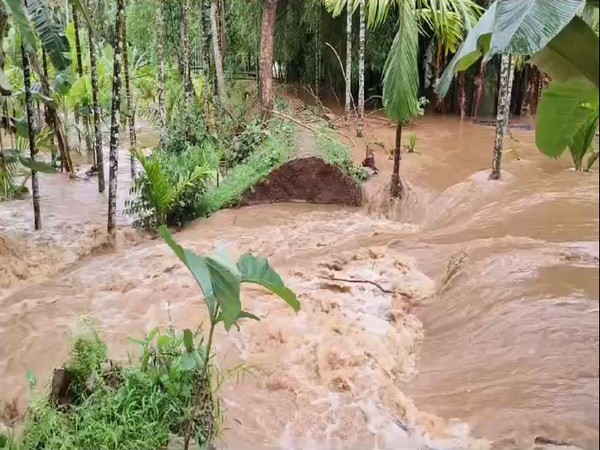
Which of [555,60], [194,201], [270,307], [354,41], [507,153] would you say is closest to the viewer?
[555,60]

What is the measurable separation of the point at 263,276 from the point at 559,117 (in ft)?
4.51

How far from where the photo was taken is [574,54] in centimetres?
157

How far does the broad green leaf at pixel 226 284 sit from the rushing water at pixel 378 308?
1.30 metres

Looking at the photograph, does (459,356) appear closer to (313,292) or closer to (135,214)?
(313,292)

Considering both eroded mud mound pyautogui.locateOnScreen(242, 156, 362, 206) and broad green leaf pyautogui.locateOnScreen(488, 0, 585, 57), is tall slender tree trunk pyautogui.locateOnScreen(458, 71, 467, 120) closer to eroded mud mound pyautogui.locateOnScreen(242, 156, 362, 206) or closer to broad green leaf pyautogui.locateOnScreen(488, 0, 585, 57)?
eroded mud mound pyautogui.locateOnScreen(242, 156, 362, 206)

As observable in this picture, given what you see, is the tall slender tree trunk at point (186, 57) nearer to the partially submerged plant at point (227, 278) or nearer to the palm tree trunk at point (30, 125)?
the palm tree trunk at point (30, 125)

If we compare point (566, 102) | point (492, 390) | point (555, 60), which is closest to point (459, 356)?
point (492, 390)

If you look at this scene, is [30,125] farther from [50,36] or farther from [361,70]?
[361,70]

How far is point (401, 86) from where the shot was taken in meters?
7.32

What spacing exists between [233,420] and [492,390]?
1671mm

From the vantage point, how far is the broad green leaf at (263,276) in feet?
8.91

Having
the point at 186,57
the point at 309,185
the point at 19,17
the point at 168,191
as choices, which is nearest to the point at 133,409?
the point at 19,17

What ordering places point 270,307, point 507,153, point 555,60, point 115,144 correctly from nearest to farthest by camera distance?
point 555,60
point 270,307
point 115,144
point 507,153

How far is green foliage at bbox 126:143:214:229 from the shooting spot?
7488 mm
